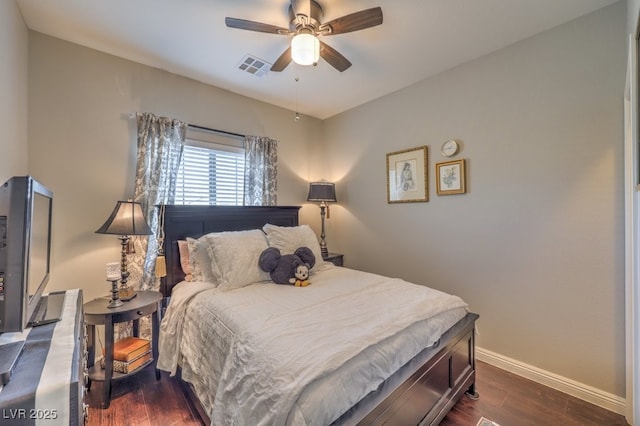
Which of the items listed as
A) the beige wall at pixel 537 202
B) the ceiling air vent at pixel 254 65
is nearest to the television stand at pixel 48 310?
the ceiling air vent at pixel 254 65

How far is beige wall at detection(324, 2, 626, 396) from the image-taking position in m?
1.88

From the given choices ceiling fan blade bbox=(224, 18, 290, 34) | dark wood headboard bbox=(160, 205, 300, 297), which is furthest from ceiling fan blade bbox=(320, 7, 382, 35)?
dark wood headboard bbox=(160, 205, 300, 297)

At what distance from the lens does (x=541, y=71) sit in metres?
2.15

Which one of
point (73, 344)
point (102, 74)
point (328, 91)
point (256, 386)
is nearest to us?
point (73, 344)

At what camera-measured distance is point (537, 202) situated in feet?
7.11

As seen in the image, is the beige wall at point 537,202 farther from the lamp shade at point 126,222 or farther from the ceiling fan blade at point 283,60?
the lamp shade at point 126,222

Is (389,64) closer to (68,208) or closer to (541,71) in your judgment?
(541,71)

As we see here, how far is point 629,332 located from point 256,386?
2.29 m

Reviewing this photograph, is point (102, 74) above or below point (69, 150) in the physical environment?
above

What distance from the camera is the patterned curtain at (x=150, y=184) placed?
2.42 m

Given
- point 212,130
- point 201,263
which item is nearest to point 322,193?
point 212,130

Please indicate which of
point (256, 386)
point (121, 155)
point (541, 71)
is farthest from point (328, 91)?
point (256, 386)

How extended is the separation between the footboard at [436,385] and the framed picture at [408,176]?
4.45ft

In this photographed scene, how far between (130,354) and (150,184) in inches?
54.8
